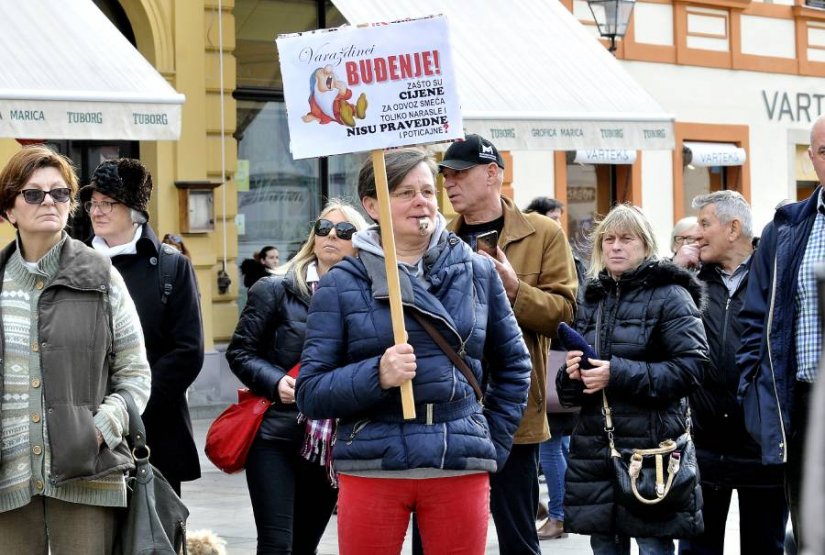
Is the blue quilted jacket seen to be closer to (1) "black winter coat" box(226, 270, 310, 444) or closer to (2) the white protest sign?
(2) the white protest sign

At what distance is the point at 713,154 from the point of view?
2208 cm

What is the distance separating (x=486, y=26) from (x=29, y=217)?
9.53 metres

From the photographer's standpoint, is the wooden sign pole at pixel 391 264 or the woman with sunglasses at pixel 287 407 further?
the woman with sunglasses at pixel 287 407

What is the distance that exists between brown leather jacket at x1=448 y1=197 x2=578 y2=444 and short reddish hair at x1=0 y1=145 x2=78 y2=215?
172cm

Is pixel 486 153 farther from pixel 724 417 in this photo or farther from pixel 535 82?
pixel 535 82

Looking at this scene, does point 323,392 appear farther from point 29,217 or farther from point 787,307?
point 787,307

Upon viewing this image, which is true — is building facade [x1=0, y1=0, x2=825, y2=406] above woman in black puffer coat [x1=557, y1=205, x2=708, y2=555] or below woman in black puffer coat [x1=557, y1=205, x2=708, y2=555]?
above

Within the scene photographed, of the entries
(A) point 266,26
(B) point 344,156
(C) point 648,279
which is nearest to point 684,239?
(C) point 648,279

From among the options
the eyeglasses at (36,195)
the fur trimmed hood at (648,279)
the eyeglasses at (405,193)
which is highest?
the eyeglasses at (36,195)

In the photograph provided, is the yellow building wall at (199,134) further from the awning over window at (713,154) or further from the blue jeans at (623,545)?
the blue jeans at (623,545)

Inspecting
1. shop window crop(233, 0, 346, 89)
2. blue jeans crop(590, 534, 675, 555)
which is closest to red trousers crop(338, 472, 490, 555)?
blue jeans crop(590, 534, 675, 555)

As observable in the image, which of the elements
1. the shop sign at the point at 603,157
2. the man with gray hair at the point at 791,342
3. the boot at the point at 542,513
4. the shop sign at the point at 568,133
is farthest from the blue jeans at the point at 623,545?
the shop sign at the point at 603,157

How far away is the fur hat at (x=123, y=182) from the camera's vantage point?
6.21 metres

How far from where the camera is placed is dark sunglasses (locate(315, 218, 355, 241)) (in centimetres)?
676
